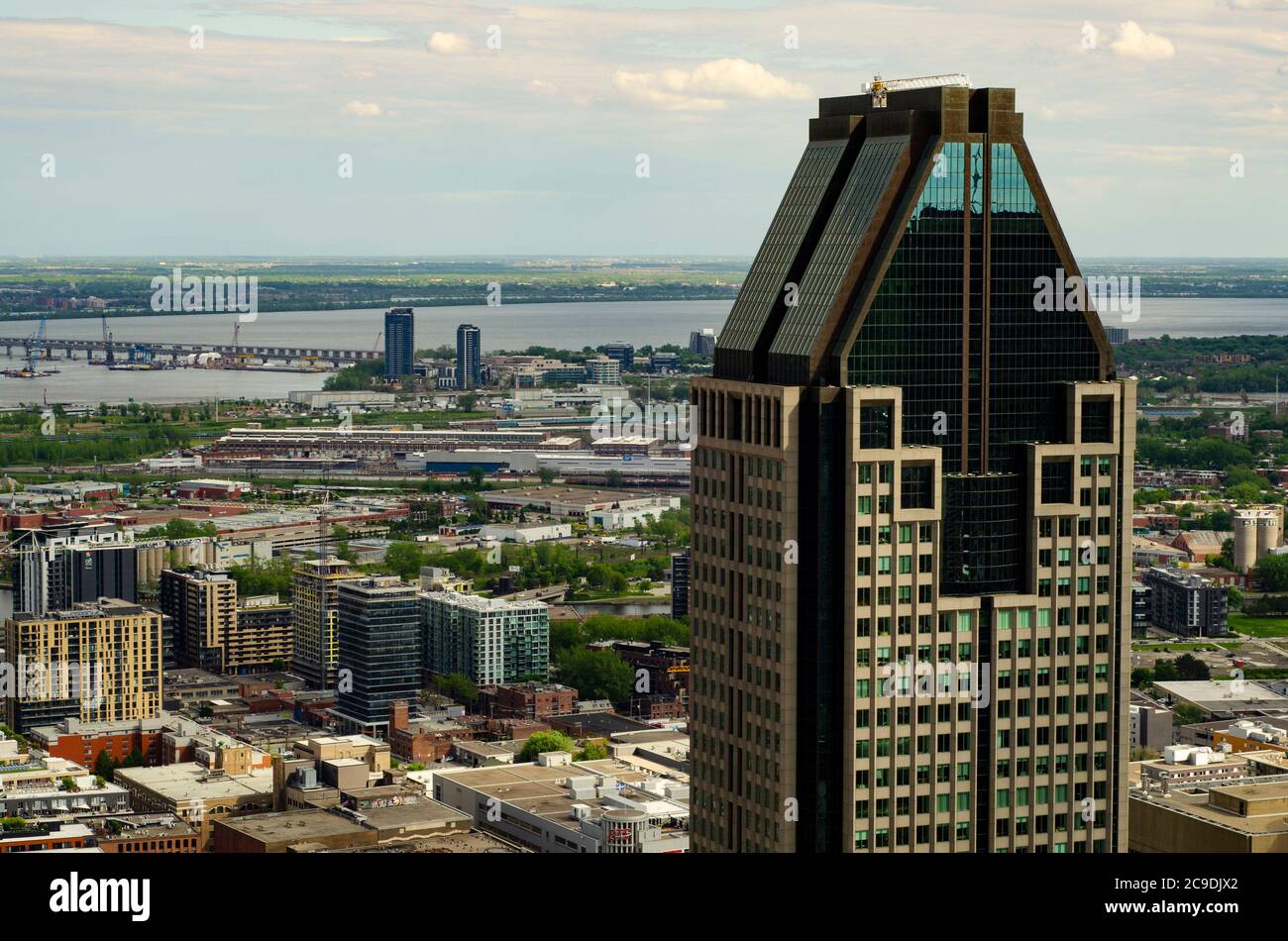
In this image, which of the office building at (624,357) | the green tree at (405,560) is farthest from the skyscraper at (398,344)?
the green tree at (405,560)

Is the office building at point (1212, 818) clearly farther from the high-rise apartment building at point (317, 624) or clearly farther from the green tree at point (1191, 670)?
the high-rise apartment building at point (317, 624)

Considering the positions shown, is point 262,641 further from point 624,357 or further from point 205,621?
point 624,357

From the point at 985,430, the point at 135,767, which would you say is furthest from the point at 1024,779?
the point at 135,767

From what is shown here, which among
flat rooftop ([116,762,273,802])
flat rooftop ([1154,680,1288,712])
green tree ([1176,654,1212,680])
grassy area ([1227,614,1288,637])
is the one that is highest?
flat rooftop ([1154,680,1288,712])

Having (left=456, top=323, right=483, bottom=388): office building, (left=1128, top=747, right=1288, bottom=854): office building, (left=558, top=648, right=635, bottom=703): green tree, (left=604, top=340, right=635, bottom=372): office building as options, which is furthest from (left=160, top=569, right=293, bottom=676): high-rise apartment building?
(left=604, top=340, right=635, bottom=372): office building

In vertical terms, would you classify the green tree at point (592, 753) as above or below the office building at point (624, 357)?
below

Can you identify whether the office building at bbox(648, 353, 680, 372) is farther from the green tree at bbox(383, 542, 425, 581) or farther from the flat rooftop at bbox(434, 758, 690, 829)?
the flat rooftop at bbox(434, 758, 690, 829)
